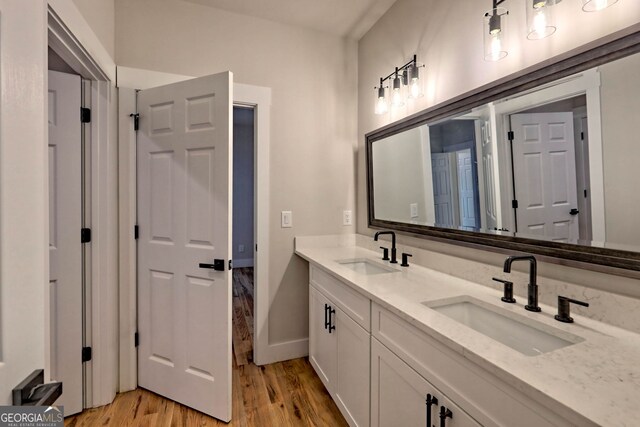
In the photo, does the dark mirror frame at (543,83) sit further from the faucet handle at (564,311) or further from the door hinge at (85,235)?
the door hinge at (85,235)

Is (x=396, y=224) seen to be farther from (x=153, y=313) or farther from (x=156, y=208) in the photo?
(x=153, y=313)

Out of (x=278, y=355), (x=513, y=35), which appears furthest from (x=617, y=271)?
(x=278, y=355)

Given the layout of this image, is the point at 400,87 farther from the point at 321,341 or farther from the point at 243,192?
the point at 243,192

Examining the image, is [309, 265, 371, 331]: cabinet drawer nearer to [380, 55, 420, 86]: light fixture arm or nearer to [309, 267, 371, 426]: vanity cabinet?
[309, 267, 371, 426]: vanity cabinet

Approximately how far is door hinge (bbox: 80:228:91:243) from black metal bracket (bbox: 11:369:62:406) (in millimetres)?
1358

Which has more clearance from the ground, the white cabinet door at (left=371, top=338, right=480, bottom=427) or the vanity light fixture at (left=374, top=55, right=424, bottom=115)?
the vanity light fixture at (left=374, top=55, right=424, bottom=115)

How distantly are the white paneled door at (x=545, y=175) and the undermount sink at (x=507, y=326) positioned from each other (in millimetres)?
352

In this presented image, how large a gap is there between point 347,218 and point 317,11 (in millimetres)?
1605

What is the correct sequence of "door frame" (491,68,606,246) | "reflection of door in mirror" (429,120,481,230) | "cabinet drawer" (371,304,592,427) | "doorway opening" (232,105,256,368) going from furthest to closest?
"doorway opening" (232,105,256,368), "reflection of door in mirror" (429,120,481,230), "door frame" (491,68,606,246), "cabinet drawer" (371,304,592,427)

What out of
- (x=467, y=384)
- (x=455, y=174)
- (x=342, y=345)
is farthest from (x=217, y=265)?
(x=455, y=174)

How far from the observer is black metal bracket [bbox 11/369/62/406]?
59 cm

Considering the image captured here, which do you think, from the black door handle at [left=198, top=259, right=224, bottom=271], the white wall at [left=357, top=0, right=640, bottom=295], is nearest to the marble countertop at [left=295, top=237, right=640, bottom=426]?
the white wall at [left=357, top=0, right=640, bottom=295]

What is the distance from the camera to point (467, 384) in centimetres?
88

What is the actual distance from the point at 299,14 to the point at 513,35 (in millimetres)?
1547
